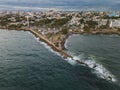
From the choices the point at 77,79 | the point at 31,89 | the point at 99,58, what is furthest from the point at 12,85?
the point at 99,58

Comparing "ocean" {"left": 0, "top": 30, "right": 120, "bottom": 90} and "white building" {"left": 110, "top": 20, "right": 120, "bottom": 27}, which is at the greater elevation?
"ocean" {"left": 0, "top": 30, "right": 120, "bottom": 90}

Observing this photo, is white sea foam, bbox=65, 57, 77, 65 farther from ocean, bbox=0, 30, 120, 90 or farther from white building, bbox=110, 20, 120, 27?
white building, bbox=110, 20, 120, 27

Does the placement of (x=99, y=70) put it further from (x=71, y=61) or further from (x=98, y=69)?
(x=71, y=61)

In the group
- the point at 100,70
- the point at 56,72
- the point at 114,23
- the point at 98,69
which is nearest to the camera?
the point at 56,72

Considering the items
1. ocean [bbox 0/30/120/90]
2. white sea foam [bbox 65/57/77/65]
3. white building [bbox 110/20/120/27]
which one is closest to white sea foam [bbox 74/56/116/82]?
ocean [bbox 0/30/120/90]

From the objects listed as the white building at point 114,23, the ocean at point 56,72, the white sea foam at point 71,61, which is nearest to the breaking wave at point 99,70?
the ocean at point 56,72

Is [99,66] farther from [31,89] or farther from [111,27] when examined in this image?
[111,27]

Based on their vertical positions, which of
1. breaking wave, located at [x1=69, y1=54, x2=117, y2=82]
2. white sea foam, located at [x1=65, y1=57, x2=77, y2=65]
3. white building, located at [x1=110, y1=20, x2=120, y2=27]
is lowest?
white building, located at [x1=110, y1=20, x2=120, y2=27]

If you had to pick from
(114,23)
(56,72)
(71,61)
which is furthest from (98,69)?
(114,23)

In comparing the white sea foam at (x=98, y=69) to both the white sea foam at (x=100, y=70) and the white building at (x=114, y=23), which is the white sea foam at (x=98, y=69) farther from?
the white building at (x=114, y=23)

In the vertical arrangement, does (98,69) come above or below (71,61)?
above

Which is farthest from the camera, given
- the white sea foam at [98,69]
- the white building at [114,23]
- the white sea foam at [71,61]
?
the white building at [114,23]
